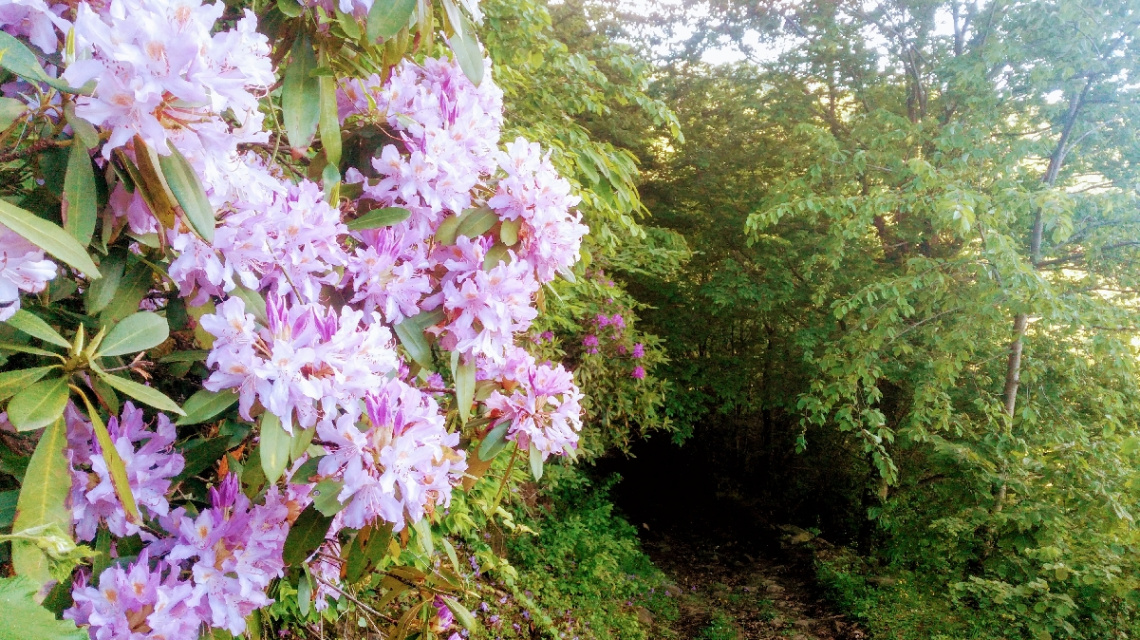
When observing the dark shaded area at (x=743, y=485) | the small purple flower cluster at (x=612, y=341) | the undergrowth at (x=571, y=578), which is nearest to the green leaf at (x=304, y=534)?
the undergrowth at (x=571, y=578)

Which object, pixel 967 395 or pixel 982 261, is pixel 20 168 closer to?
pixel 982 261

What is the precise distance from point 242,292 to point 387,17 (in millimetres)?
372

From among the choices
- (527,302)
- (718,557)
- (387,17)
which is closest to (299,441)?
(527,302)

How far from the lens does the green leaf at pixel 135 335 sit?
0.67m

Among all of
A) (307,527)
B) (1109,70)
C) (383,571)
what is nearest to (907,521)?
(1109,70)

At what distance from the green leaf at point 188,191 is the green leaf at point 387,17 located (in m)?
0.28

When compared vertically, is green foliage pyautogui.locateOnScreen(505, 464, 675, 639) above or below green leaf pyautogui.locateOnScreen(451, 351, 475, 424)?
below

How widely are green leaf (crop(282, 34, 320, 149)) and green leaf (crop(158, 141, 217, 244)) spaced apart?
0.23m

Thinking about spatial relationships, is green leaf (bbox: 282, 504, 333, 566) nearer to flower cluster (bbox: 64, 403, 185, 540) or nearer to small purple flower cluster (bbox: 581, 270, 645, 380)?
flower cluster (bbox: 64, 403, 185, 540)

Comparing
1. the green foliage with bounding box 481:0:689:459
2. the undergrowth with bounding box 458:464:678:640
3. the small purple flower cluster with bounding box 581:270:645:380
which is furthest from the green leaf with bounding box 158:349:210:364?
the small purple flower cluster with bounding box 581:270:645:380

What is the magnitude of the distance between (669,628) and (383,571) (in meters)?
4.94

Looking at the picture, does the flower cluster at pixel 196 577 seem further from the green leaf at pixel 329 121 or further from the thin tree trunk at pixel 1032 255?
the thin tree trunk at pixel 1032 255

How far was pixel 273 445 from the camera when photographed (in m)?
0.74

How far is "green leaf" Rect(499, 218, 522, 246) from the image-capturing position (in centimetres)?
101
